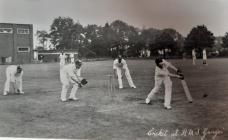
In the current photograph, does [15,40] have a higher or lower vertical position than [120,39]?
higher

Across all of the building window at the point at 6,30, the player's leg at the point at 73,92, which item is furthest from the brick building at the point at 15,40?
the player's leg at the point at 73,92

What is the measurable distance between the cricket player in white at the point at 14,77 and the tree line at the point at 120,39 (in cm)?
99

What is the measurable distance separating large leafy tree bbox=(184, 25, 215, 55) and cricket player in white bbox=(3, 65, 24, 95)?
3.07m

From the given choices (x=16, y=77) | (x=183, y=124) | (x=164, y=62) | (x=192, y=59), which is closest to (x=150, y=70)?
(x=164, y=62)

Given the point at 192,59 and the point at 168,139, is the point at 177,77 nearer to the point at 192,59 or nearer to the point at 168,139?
the point at 192,59

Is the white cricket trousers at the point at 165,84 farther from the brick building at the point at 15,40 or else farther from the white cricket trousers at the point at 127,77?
the brick building at the point at 15,40

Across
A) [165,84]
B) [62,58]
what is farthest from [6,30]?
[165,84]

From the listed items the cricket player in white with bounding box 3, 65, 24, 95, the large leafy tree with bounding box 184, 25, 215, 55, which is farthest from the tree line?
the cricket player in white with bounding box 3, 65, 24, 95

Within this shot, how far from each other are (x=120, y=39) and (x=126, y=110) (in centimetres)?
92

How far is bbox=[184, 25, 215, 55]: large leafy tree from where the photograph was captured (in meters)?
4.16

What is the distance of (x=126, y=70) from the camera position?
507cm

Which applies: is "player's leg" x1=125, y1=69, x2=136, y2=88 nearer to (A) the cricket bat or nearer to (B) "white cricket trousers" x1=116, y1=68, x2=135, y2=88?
(B) "white cricket trousers" x1=116, y1=68, x2=135, y2=88

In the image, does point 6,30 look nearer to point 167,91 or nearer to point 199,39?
point 167,91

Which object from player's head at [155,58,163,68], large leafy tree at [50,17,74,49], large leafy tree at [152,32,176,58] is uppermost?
large leafy tree at [50,17,74,49]
